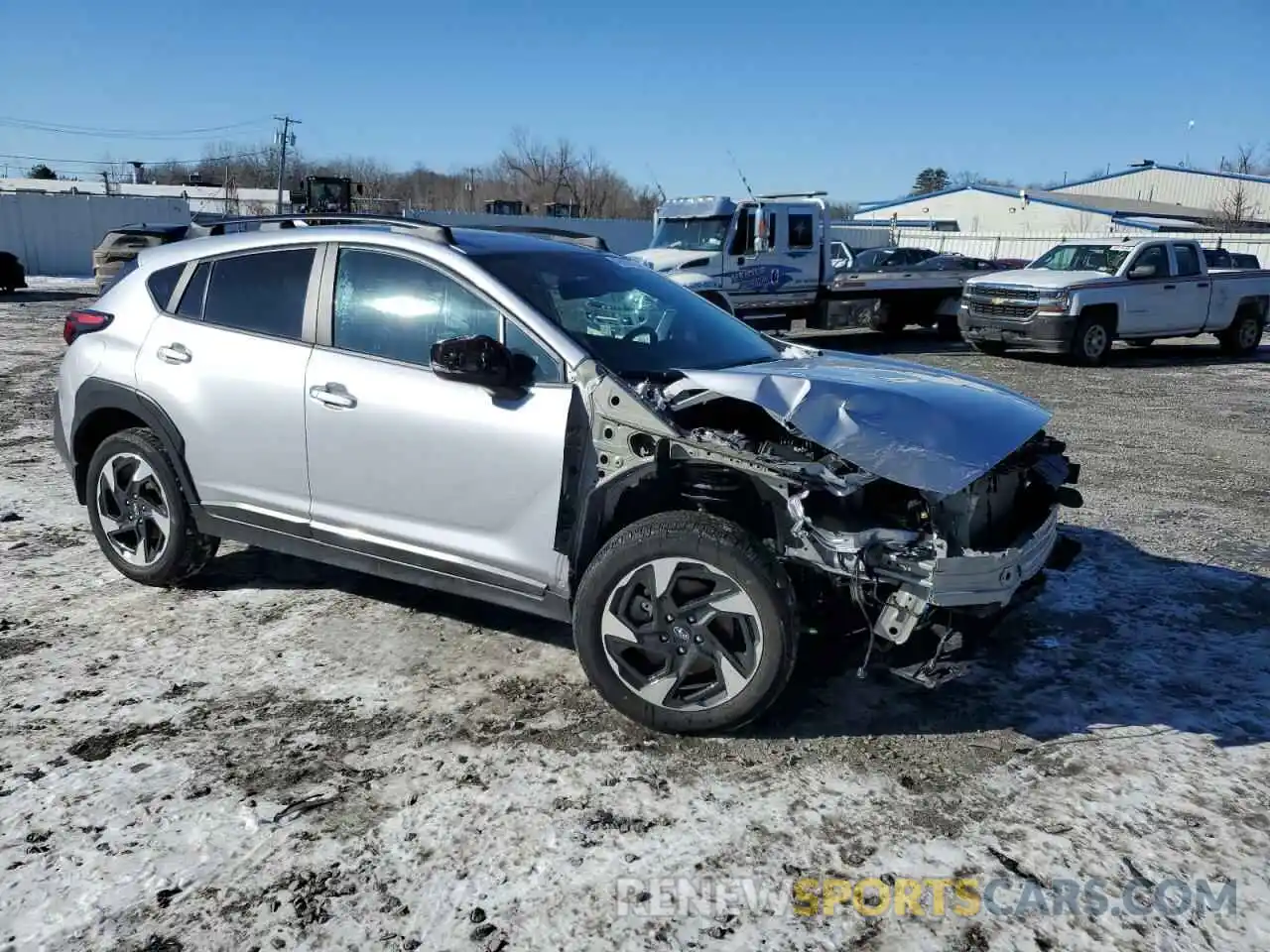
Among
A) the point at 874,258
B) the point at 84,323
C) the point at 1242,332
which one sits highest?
the point at 874,258

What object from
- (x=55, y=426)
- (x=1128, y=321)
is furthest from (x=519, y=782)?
(x=1128, y=321)

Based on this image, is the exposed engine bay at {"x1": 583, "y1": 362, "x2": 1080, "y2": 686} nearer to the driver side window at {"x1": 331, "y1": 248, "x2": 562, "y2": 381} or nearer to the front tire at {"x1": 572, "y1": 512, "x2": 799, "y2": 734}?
the front tire at {"x1": 572, "y1": 512, "x2": 799, "y2": 734}

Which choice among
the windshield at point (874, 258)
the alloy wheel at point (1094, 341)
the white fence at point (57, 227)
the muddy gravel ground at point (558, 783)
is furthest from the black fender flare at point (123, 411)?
the white fence at point (57, 227)

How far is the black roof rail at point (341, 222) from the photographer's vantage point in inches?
162

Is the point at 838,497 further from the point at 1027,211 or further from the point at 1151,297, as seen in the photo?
the point at 1027,211

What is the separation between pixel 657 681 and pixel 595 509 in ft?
2.11

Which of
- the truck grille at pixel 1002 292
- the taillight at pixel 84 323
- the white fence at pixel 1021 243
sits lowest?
the taillight at pixel 84 323

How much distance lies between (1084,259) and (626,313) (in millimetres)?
13973

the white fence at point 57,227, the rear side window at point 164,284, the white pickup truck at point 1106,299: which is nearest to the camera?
the rear side window at point 164,284

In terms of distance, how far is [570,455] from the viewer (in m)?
3.51

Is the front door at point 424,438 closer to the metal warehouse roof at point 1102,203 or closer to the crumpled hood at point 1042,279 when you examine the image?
the crumpled hood at point 1042,279

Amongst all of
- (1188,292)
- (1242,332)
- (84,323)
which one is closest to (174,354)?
(84,323)

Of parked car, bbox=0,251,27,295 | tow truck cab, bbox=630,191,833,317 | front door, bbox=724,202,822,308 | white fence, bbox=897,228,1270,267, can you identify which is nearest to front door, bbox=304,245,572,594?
tow truck cab, bbox=630,191,833,317

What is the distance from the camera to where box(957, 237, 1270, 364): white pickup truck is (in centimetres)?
1455
